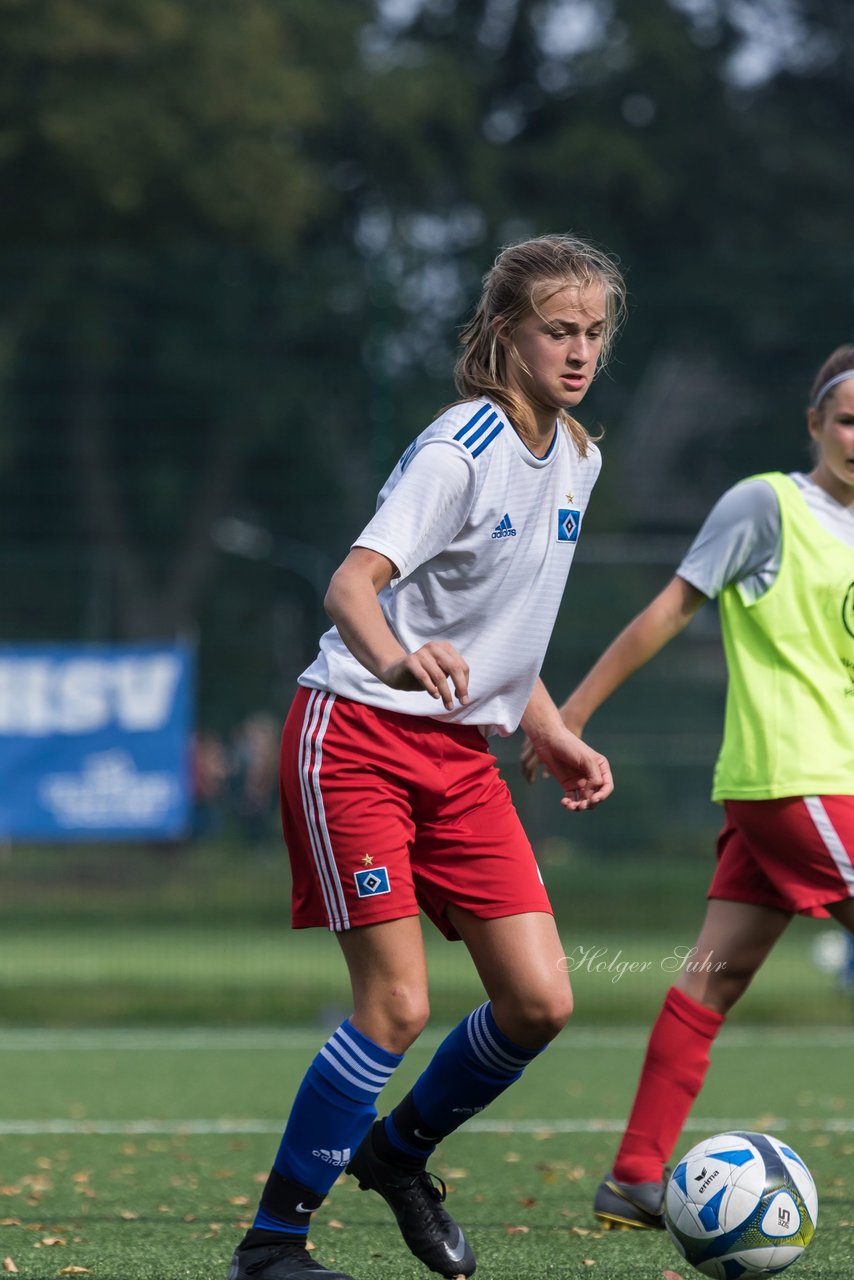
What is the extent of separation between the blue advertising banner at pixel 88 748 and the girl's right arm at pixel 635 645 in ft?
19.1

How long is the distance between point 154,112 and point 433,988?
17.0 meters

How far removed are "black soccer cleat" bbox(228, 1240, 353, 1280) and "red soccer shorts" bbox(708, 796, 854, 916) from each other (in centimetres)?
147

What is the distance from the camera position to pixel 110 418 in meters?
11.2

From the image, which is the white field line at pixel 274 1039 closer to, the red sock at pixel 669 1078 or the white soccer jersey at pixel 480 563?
the red sock at pixel 669 1078

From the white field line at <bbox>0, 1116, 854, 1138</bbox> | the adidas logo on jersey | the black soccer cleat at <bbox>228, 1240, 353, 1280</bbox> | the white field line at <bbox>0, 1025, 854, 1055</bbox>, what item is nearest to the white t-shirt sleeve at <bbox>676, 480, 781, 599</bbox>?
the adidas logo on jersey

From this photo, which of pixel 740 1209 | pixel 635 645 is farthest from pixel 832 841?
pixel 740 1209

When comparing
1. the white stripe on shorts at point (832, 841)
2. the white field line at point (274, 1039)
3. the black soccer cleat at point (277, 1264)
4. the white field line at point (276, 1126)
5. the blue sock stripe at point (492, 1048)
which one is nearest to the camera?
the black soccer cleat at point (277, 1264)

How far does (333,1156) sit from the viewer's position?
3.60m

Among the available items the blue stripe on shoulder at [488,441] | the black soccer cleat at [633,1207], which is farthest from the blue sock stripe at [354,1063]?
the black soccer cleat at [633,1207]

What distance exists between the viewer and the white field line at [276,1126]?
20.6 ft

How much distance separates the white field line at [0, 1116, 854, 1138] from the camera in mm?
6273

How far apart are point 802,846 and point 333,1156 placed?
1412 mm

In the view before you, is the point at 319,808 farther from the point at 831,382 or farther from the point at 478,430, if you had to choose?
the point at 831,382

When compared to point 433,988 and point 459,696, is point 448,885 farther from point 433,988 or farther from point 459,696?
point 433,988
